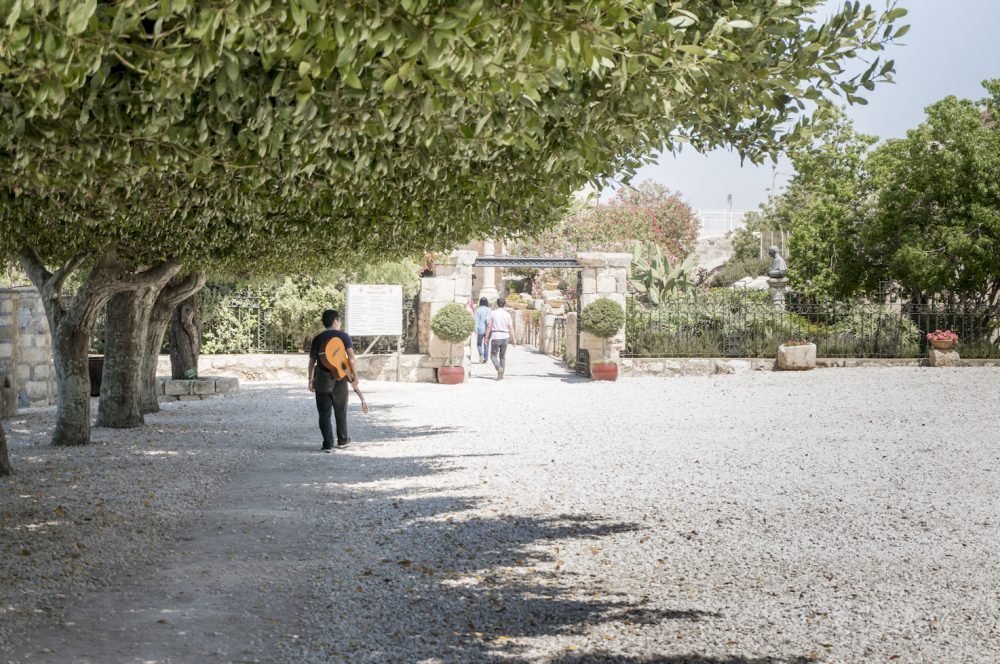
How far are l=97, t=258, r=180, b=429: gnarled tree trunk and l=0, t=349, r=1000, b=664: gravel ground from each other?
0.33m

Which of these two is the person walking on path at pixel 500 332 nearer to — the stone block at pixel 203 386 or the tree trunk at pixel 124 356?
the stone block at pixel 203 386

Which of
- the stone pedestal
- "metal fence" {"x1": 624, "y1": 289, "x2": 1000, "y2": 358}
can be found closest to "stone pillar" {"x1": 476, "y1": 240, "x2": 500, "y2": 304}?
the stone pedestal

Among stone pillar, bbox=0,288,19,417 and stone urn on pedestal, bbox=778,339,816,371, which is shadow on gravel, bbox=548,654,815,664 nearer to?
stone pillar, bbox=0,288,19,417

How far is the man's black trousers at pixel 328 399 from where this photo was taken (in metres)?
11.8

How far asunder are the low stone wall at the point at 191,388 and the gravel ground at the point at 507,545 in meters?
4.01

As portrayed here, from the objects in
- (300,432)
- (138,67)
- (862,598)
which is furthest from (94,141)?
(300,432)

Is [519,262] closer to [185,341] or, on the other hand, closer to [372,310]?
[372,310]

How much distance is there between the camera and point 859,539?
23.8 ft

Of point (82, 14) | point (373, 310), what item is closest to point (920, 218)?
point (373, 310)

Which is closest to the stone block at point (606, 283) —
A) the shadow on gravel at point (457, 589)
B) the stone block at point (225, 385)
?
the stone block at point (225, 385)

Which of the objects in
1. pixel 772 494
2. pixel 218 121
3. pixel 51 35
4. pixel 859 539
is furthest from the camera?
pixel 772 494

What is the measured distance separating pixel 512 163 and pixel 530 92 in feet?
10.6

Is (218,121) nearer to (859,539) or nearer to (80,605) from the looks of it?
(80,605)

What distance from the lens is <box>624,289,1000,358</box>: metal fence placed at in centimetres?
2375
